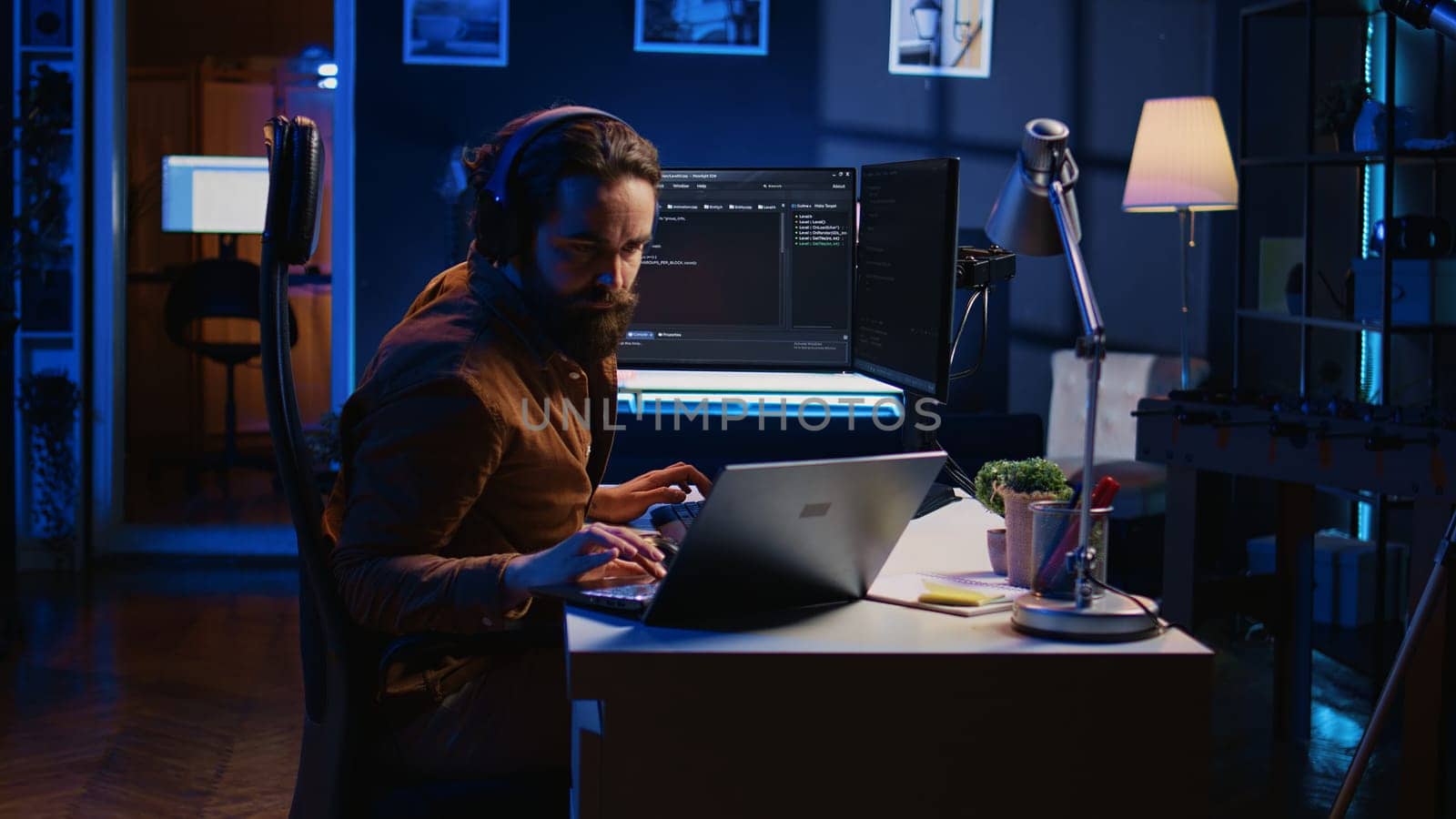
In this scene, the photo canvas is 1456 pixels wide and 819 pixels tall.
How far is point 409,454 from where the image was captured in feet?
5.45

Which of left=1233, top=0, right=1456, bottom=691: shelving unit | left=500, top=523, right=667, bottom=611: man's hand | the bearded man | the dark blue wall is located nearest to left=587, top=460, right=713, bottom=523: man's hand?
the bearded man

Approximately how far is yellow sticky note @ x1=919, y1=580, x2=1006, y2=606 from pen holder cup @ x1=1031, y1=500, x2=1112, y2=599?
0.06m

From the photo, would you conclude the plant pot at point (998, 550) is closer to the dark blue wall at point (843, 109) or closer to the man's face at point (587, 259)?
the man's face at point (587, 259)

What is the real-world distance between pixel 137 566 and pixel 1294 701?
4.31m

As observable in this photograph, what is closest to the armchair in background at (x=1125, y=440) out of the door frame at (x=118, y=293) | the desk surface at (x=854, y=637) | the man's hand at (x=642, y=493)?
the door frame at (x=118, y=293)

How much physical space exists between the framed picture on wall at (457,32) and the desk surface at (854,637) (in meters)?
4.53

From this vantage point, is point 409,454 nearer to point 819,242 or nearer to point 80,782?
point 819,242

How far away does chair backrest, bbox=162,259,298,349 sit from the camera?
6645mm

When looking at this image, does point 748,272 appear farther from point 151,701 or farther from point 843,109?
point 843,109

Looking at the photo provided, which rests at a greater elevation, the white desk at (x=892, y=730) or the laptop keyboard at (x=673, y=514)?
the laptop keyboard at (x=673, y=514)

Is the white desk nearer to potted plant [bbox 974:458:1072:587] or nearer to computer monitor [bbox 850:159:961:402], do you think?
potted plant [bbox 974:458:1072:587]

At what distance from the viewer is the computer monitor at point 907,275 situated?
216cm

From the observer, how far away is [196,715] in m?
3.89

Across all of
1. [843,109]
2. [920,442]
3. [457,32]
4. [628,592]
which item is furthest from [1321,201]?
[628,592]
